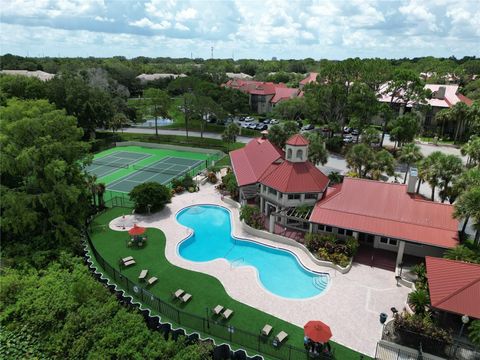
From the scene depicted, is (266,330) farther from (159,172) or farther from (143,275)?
(159,172)

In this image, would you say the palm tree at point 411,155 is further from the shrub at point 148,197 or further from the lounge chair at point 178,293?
the lounge chair at point 178,293

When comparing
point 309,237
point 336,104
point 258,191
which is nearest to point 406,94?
point 336,104

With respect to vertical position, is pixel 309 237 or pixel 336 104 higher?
pixel 336 104

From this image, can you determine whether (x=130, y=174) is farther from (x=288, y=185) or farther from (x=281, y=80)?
(x=281, y=80)

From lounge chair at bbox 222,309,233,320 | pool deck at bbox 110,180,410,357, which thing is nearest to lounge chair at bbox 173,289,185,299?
pool deck at bbox 110,180,410,357

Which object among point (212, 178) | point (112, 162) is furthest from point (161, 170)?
point (212, 178)

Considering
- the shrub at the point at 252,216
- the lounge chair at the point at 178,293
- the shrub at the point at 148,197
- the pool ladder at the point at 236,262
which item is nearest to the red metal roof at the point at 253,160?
the shrub at the point at 252,216

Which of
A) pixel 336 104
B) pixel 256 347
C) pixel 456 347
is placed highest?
pixel 336 104
